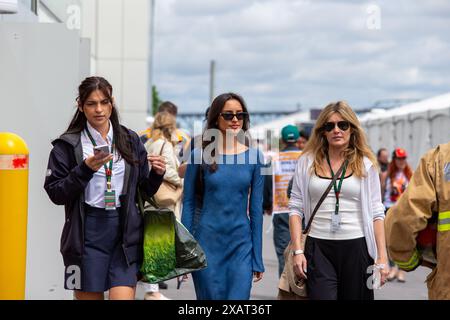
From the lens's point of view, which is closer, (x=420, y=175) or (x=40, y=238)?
(x=420, y=175)

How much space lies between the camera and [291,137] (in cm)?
1120

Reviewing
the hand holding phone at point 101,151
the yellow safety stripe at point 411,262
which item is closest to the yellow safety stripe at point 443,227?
the yellow safety stripe at point 411,262

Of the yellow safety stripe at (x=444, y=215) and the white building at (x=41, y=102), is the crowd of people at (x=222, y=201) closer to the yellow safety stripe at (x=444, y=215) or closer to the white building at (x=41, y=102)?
the yellow safety stripe at (x=444, y=215)

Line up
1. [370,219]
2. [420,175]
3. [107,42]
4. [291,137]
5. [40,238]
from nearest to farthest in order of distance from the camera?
1. [420,175]
2. [370,219]
3. [40,238]
4. [291,137]
5. [107,42]

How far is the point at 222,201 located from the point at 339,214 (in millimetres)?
782

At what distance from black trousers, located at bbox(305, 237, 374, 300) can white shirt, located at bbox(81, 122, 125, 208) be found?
1.24m

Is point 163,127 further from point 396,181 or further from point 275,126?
point 275,126

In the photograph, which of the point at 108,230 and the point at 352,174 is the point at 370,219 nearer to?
the point at 352,174

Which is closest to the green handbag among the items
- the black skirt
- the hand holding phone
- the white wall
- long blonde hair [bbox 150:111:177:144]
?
the black skirt

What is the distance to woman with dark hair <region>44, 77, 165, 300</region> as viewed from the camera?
561 cm

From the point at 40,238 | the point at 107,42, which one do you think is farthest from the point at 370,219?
the point at 107,42

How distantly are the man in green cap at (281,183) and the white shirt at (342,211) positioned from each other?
454 centimetres

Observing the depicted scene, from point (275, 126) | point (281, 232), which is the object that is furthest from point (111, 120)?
point (275, 126)
